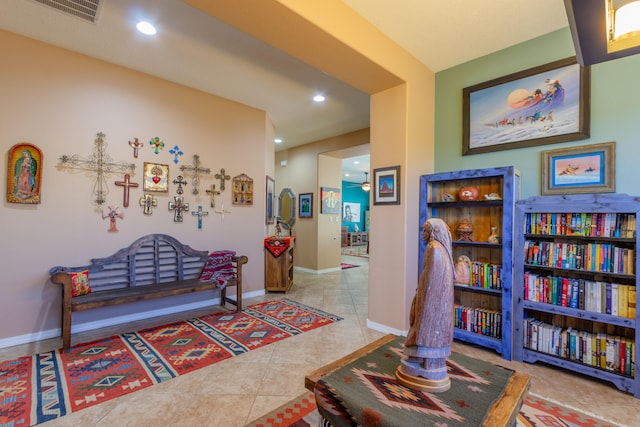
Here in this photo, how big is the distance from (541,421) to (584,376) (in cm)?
89

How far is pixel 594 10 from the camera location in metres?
1.15

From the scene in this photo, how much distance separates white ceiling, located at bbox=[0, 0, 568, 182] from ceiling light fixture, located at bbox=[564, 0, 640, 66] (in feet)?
4.28

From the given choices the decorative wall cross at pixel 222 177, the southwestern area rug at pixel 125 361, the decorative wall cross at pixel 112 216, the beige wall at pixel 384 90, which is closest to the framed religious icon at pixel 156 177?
the decorative wall cross at pixel 112 216

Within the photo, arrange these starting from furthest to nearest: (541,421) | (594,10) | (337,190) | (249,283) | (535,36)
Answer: (337,190) < (249,283) < (535,36) < (541,421) < (594,10)

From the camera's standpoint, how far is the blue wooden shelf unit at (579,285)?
212cm

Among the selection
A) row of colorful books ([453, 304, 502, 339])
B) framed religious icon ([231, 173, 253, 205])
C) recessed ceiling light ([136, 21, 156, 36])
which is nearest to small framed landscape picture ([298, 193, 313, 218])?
framed religious icon ([231, 173, 253, 205])

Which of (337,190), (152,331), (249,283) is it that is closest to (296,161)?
A: (337,190)

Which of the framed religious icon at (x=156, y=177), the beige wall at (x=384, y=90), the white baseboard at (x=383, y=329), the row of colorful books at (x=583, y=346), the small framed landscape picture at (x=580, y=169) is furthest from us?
the framed religious icon at (x=156, y=177)

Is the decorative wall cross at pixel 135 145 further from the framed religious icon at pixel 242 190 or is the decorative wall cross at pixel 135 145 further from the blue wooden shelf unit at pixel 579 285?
the blue wooden shelf unit at pixel 579 285

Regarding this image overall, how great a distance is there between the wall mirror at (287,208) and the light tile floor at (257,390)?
3854mm

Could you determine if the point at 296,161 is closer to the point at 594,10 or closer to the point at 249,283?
the point at 249,283

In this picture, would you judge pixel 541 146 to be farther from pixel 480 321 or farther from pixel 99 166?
pixel 99 166

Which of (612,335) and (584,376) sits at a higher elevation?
(612,335)

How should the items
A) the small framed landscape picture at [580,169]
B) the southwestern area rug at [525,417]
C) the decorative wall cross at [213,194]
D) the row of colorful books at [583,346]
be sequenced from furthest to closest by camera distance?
the decorative wall cross at [213,194]
the small framed landscape picture at [580,169]
the row of colorful books at [583,346]
the southwestern area rug at [525,417]
